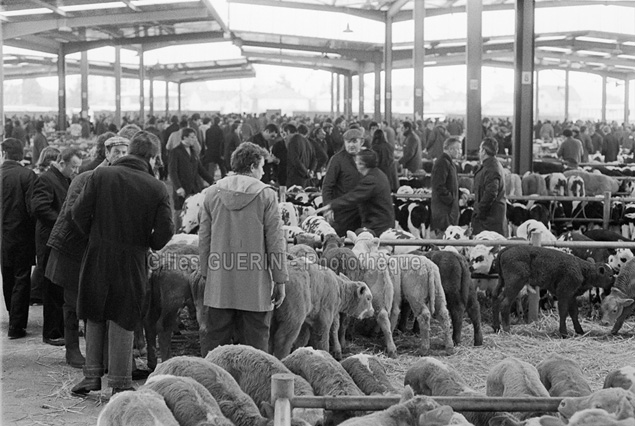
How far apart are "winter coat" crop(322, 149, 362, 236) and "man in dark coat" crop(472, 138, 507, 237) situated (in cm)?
147

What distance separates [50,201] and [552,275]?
480cm

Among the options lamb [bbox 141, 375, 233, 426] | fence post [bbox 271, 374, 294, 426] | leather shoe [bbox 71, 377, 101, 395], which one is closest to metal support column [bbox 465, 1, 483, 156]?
leather shoe [bbox 71, 377, 101, 395]

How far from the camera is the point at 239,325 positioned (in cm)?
687

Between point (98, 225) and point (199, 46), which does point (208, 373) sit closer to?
point (98, 225)

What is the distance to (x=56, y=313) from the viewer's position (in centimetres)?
913

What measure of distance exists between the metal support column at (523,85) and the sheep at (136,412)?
43.7 ft

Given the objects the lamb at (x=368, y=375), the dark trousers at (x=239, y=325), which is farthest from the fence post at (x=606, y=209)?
the lamb at (x=368, y=375)

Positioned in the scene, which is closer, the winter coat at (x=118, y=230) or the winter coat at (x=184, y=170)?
the winter coat at (x=118, y=230)

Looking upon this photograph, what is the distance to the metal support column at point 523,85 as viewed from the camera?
1689 centimetres

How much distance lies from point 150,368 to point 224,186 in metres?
2.10

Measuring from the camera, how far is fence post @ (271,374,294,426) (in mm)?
3982

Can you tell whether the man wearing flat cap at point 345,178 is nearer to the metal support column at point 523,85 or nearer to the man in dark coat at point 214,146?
the metal support column at point 523,85

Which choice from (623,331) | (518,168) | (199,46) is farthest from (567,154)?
(199,46)

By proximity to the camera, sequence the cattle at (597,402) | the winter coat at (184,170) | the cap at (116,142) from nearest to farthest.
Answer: the cattle at (597,402) < the cap at (116,142) < the winter coat at (184,170)
